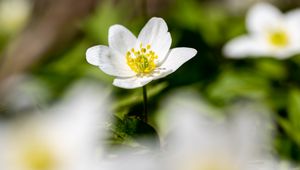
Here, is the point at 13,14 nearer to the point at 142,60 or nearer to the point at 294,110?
the point at 294,110

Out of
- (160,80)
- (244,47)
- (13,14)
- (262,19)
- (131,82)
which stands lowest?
(131,82)

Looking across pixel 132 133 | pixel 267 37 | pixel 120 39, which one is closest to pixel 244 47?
pixel 267 37

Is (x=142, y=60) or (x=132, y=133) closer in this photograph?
(x=132, y=133)

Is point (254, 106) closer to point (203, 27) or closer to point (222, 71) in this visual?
point (222, 71)

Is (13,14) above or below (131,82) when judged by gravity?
above

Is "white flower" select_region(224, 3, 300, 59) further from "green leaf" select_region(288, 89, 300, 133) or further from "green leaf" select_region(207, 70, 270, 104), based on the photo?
"green leaf" select_region(288, 89, 300, 133)

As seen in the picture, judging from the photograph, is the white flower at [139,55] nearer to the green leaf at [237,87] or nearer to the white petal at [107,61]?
the white petal at [107,61]
